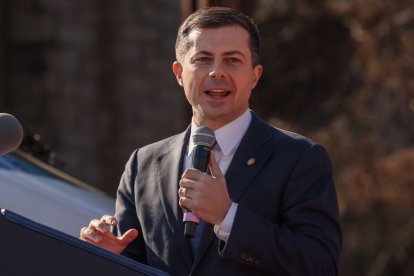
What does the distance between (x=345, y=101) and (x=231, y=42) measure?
30.6 feet

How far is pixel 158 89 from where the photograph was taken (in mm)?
13844

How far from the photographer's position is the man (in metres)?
3.66

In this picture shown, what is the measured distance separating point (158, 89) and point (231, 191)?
Result: 10.0m

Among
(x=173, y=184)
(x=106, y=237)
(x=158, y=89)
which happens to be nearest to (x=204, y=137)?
(x=173, y=184)

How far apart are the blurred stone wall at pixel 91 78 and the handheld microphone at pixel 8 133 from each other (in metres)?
10.00

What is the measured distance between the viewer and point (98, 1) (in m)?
13.6

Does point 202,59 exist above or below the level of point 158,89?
above

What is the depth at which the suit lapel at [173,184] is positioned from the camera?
387 centimetres

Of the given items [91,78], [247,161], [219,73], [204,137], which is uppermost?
[219,73]

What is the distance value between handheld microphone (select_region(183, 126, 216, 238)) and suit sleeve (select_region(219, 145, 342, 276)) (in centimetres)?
13

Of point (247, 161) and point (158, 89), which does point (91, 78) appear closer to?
point (158, 89)

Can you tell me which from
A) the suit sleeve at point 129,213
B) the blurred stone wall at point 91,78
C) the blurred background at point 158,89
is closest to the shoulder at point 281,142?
the suit sleeve at point 129,213

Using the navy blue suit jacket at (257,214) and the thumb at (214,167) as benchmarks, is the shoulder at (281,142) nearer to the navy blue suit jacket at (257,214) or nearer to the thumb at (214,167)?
the navy blue suit jacket at (257,214)

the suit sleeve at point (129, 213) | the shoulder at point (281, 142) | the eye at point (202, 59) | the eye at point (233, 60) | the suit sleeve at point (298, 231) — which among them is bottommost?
the suit sleeve at point (129, 213)
